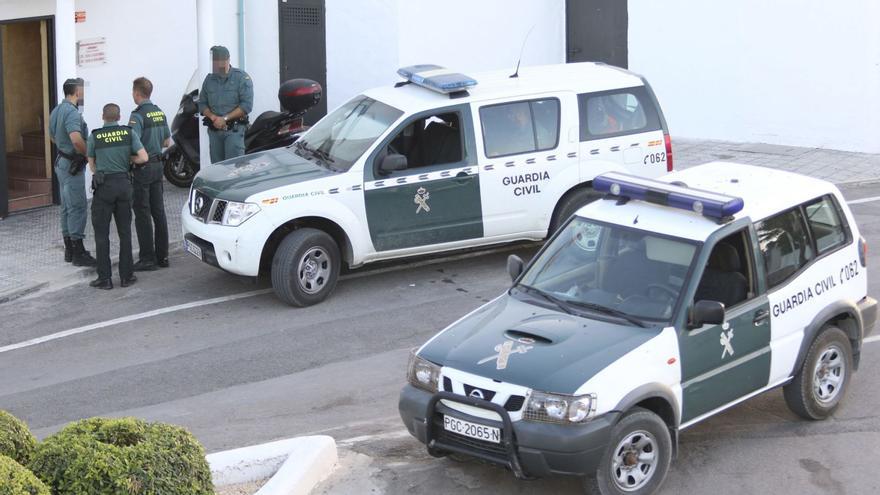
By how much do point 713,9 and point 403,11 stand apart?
15.3 ft

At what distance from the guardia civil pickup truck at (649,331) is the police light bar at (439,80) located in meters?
3.45

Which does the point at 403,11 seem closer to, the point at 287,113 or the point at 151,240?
the point at 287,113

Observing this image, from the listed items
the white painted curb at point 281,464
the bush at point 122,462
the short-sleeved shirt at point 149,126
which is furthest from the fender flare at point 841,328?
the short-sleeved shirt at point 149,126

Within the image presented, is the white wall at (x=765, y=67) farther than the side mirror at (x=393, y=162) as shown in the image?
Yes

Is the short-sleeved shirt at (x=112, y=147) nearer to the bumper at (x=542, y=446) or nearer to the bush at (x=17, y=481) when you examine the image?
the bumper at (x=542, y=446)

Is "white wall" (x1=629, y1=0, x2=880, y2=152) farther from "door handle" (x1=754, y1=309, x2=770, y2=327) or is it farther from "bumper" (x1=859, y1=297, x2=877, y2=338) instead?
"door handle" (x1=754, y1=309, x2=770, y2=327)

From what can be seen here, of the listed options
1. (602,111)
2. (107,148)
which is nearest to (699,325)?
(602,111)

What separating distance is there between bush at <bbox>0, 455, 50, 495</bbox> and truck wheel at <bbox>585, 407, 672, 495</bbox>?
294 centimetres

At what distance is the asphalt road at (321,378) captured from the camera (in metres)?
7.43

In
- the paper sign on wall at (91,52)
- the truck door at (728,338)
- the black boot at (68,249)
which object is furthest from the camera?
the paper sign on wall at (91,52)

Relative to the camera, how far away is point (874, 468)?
7.50m

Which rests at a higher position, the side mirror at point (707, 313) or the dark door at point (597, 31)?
the dark door at point (597, 31)

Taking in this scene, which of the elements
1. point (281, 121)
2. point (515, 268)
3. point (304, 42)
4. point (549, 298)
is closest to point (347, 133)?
point (281, 121)

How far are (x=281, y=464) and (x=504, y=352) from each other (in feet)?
4.84
